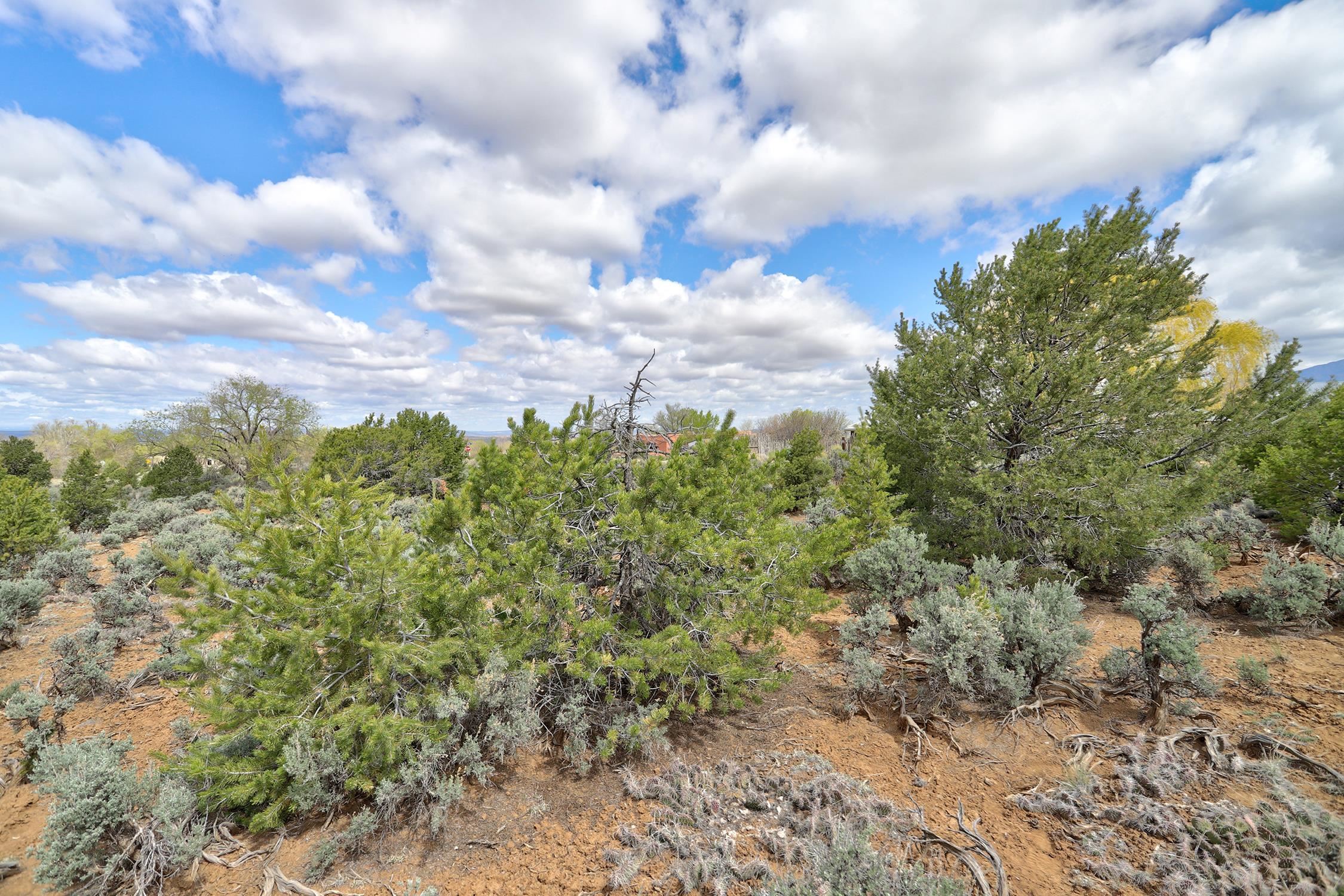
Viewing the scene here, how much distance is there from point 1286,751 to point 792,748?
3.72 metres

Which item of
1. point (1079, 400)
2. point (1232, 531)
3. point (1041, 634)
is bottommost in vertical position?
point (1041, 634)

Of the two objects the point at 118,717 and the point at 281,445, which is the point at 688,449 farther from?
the point at 281,445

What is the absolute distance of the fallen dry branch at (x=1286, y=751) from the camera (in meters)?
3.47

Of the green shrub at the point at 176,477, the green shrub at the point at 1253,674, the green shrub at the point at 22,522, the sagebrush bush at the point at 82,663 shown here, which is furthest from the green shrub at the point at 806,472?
the green shrub at the point at 176,477

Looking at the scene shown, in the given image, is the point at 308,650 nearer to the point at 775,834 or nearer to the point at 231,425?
the point at 775,834

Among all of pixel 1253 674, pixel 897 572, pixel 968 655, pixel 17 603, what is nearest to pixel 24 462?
pixel 17 603

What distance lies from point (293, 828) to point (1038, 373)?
1062 cm

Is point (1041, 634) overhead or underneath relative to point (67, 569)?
overhead

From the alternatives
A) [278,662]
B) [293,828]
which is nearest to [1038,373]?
[278,662]

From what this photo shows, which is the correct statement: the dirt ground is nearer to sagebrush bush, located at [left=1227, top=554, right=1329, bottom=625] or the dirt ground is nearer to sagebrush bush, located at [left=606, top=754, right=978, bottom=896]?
sagebrush bush, located at [left=606, top=754, right=978, bottom=896]

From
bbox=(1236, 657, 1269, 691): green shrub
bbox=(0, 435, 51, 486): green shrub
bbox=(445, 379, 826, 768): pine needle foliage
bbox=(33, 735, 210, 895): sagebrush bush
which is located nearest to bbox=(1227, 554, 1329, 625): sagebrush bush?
bbox=(1236, 657, 1269, 691): green shrub

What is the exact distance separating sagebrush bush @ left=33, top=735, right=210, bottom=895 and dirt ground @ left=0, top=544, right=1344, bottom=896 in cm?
29

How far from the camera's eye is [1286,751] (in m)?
3.78

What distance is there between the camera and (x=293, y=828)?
419cm
